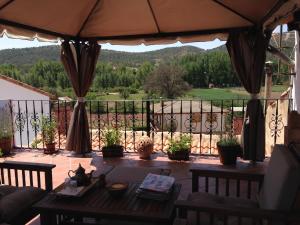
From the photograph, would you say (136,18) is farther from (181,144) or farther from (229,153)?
(229,153)

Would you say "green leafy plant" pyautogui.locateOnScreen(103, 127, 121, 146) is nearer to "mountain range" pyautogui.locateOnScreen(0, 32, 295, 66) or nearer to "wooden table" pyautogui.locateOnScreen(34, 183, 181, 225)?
"wooden table" pyautogui.locateOnScreen(34, 183, 181, 225)

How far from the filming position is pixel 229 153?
4.34m

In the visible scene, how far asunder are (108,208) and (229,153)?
2.79 metres

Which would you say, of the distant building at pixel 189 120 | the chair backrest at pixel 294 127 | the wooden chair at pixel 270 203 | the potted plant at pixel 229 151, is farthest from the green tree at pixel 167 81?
the wooden chair at pixel 270 203

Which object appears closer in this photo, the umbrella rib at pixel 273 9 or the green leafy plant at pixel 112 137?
the umbrella rib at pixel 273 9

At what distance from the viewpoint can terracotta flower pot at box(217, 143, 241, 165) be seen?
433cm

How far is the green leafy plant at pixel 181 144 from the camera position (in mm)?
4633

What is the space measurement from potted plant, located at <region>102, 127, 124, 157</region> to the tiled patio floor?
0.13m

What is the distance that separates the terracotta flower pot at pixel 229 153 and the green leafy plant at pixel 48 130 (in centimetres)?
287

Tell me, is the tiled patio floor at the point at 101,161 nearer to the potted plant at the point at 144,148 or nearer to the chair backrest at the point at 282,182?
the potted plant at the point at 144,148

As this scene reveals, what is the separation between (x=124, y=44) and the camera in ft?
16.7

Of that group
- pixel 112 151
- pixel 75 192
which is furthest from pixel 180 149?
pixel 75 192

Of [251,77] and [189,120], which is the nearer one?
[251,77]

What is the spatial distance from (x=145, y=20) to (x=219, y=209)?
322cm
